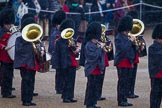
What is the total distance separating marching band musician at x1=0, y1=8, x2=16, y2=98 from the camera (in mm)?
14070

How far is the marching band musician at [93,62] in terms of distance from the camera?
12672 millimetres

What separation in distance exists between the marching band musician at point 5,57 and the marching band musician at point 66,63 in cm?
103

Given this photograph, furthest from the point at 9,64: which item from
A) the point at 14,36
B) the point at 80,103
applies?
the point at 80,103

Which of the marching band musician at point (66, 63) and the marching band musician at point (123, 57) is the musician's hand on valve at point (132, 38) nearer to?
the marching band musician at point (123, 57)

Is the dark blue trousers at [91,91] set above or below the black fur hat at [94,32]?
below

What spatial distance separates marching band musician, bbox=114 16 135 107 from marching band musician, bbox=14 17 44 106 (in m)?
1.55

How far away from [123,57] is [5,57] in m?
2.49

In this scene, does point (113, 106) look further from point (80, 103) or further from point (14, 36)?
point (14, 36)

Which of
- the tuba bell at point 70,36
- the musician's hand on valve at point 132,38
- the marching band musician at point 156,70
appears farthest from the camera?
the tuba bell at point 70,36

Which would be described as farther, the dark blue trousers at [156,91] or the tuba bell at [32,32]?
the tuba bell at [32,32]

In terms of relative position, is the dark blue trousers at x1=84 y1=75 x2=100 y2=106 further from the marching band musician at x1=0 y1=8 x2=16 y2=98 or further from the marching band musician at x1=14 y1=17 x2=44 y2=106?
the marching band musician at x1=0 y1=8 x2=16 y2=98

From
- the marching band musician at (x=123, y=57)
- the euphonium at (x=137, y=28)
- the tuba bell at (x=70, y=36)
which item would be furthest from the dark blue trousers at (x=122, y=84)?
the tuba bell at (x=70, y=36)

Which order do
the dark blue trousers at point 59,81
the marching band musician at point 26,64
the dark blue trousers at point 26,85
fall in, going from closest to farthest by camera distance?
the marching band musician at point 26,64, the dark blue trousers at point 26,85, the dark blue trousers at point 59,81

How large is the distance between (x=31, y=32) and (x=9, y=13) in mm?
1272
